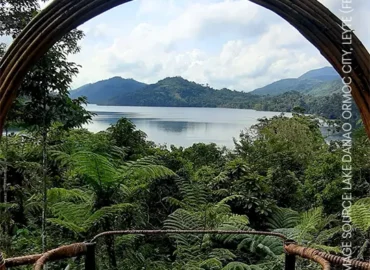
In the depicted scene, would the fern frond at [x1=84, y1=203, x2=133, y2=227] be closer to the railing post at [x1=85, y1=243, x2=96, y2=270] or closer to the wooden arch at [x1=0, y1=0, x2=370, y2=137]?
the railing post at [x1=85, y1=243, x2=96, y2=270]

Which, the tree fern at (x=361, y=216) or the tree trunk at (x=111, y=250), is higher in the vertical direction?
the tree fern at (x=361, y=216)

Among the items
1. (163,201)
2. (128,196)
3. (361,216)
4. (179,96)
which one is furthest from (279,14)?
(179,96)

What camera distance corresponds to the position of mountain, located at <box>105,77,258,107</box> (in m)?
17.3

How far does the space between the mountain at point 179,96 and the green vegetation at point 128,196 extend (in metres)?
13.2

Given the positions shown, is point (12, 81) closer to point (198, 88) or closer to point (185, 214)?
point (185, 214)

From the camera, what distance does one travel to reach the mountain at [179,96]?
17.3m

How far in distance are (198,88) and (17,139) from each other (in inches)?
600

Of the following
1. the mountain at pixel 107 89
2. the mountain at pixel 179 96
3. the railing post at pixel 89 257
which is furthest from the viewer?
the mountain at pixel 107 89

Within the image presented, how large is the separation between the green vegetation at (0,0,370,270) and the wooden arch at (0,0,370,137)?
125cm

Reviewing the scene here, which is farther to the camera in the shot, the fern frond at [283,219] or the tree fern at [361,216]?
the fern frond at [283,219]

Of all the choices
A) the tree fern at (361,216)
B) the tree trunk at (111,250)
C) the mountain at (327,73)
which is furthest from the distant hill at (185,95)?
the tree trunk at (111,250)

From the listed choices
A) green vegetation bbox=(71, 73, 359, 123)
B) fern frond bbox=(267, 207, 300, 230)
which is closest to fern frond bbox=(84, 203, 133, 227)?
fern frond bbox=(267, 207, 300, 230)

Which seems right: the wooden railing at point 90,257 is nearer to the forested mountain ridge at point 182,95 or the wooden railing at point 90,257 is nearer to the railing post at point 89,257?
the railing post at point 89,257

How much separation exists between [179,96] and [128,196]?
15.0 meters
